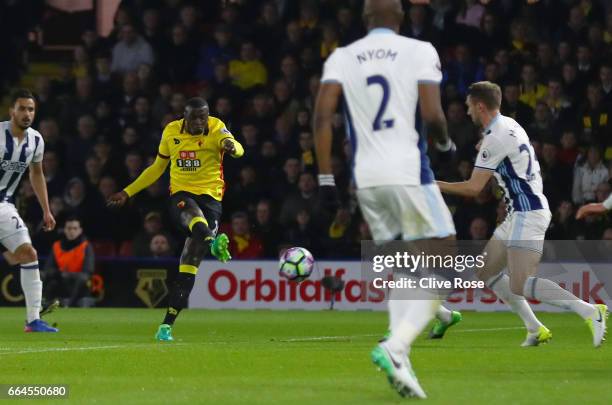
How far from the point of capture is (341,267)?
19500 millimetres

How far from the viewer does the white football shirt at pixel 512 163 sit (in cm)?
1135

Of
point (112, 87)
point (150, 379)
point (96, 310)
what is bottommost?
point (96, 310)

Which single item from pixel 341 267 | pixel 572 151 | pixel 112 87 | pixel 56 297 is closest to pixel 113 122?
pixel 112 87

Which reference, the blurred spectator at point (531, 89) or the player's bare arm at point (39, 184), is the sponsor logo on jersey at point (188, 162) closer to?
the player's bare arm at point (39, 184)

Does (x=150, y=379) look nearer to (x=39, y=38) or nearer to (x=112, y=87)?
(x=112, y=87)

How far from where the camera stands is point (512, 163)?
1146 centimetres

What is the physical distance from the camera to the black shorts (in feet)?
44.0

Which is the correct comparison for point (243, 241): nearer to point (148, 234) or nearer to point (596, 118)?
point (148, 234)

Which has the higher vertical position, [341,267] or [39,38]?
[39,38]

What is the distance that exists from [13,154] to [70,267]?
6.57 meters

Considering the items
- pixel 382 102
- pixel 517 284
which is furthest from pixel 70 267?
pixel 382 102

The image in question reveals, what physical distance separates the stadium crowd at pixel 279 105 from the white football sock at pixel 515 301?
6.84 meters

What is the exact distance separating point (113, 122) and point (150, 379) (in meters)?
13.9

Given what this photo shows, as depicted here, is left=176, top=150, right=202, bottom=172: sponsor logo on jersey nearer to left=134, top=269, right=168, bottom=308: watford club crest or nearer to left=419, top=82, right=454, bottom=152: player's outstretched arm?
left=419, top=82, right=454, bottom=152: player's outstretched arm
